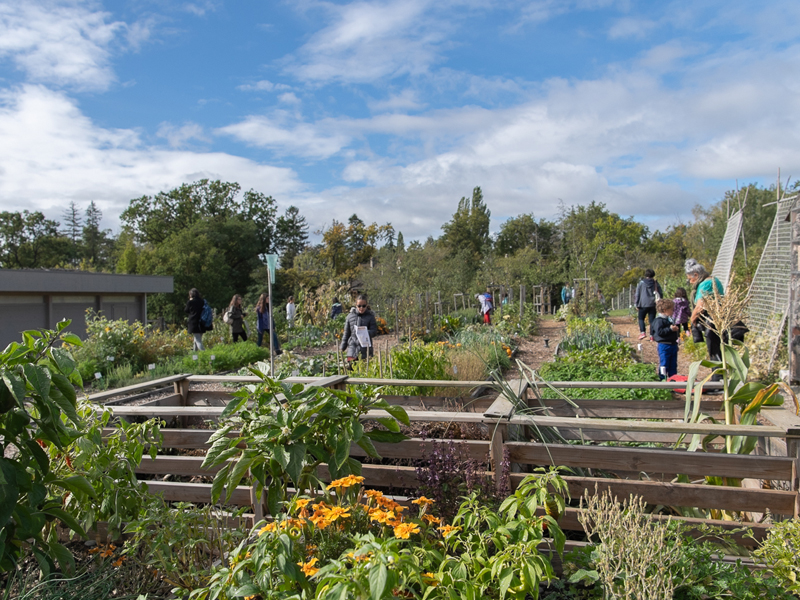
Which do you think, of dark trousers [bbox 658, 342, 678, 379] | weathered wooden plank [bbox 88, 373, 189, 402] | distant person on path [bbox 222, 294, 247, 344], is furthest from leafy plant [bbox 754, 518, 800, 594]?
distant person on path [bbox 222, 294, 247, 344]

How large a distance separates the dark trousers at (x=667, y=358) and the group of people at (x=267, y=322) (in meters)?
3.95

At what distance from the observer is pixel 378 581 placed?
4.54 ft

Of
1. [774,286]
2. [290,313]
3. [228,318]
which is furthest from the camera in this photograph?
[290,313]

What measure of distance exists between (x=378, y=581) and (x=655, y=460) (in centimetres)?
152

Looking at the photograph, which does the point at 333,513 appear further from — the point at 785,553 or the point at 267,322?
the point at 267,322

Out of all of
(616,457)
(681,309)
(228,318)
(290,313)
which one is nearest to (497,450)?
(616,457)

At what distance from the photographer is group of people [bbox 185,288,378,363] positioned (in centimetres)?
774

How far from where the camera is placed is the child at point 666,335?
22.9 ft

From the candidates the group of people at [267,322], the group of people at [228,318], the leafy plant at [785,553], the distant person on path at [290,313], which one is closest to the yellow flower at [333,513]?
the leafy plant at [785,553]

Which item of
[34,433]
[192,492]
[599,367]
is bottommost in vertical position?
[599,367]

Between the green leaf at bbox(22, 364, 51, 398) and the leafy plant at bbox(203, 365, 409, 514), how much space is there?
2.13 feet

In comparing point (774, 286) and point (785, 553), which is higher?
point (774, 286)

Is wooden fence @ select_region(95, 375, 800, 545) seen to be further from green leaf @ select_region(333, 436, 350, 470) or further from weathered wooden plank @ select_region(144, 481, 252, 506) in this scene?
green leaf @ select_region(333, 436, 350, 470)

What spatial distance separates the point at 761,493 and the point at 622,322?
17619mm
